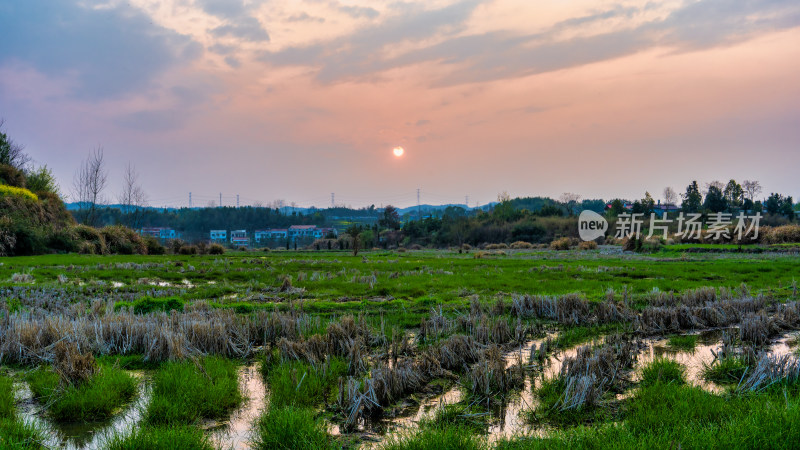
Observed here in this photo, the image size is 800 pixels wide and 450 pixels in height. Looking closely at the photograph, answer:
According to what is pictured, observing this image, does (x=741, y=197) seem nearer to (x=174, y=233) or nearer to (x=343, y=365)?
(x=343, y=365)

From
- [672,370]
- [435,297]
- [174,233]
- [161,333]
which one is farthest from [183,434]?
[174,233]

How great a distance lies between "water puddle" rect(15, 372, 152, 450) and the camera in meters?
4.08

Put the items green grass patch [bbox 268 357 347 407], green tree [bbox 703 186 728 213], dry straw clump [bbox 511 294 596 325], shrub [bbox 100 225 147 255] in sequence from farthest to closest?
green tree [bbox 703 186 728 213], shrub [bbox 100 225 147 255], dry straw clump [bbox 511 294 596 325], green grass patch [bbox 268 357 347 407]

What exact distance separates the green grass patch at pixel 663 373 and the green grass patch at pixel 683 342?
5.62 ft

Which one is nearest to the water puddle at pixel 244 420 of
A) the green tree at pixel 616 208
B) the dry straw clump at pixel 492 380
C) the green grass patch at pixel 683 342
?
the dry straw clump at pixel 492 380

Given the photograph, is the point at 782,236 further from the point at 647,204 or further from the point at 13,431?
the point at 13,431

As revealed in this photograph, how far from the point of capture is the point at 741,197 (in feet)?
272

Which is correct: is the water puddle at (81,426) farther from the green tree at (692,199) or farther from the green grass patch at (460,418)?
the green tree at (692,199)

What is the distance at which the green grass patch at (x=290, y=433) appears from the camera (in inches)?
153

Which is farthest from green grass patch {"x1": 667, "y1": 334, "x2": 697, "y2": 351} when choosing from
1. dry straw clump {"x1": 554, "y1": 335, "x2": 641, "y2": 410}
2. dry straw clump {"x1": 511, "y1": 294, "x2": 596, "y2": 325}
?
dry straw clump {"x1": 511, "y1": 294, "x2": 596, "y2": 325}

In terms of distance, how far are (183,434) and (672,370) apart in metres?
5.41

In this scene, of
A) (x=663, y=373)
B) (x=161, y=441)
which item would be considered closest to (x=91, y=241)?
(x=161, y=441)

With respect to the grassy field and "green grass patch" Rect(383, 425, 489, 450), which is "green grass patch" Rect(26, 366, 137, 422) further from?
"green grass patch" Rect(383, 425, 489, 450)

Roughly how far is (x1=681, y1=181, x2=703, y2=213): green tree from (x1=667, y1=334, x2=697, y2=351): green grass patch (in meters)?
79.9
